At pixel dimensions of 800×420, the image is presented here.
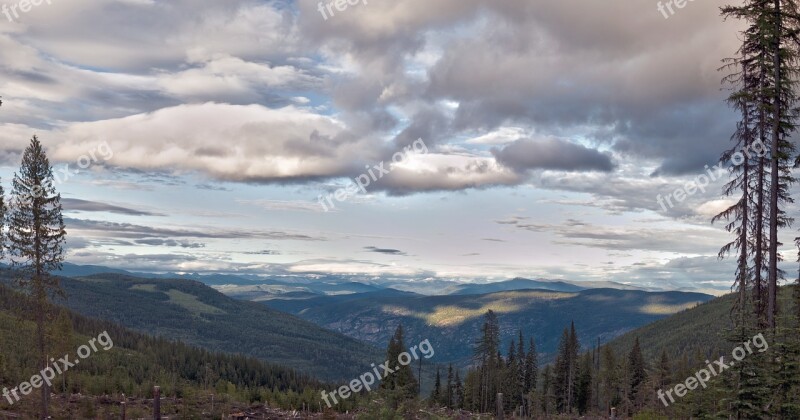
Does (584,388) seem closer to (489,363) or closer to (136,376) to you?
(489,363)

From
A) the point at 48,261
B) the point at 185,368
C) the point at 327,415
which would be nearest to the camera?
the point at 327,415

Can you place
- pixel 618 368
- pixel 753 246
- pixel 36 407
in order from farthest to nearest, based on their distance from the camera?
pixel 618 368 → pixel 36 407 → pixel 753 246

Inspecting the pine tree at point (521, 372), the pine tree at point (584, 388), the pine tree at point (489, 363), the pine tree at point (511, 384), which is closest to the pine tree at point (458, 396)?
the pine tree at point (489, 363)

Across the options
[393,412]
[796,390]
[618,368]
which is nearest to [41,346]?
[393,412]

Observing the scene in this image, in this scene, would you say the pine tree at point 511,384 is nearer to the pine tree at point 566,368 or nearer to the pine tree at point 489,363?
the pine tree at point 489,363

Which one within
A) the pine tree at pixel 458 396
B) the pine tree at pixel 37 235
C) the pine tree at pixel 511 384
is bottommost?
the pine tree at pixel 458 396

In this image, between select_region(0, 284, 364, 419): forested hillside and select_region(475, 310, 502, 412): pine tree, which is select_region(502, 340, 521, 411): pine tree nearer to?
select_region(475, 310, 502, 412): pine tree

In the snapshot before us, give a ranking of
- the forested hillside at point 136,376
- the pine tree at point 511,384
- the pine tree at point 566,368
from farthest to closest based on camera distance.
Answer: the pine tree at point 511,384 → the pine tree at point 566,368 → the forested hillside at point 136,376

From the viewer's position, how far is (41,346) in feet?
144

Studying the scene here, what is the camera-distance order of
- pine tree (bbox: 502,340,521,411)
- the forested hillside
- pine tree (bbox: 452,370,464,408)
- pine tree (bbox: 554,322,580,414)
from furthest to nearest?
pine tree (bbox: 452,370,464,408), pine tree (bbox: 502,340,521,411), pine tree (bbox: 554,322,580,414), the forested hillside

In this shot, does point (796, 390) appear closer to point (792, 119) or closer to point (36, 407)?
point (792, 119)

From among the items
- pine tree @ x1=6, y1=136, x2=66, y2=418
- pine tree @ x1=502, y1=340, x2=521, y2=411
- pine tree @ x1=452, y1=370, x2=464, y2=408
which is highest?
pine tree @ x1=6, y1=136, x2=66, y2=418

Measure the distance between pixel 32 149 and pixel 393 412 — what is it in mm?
38270

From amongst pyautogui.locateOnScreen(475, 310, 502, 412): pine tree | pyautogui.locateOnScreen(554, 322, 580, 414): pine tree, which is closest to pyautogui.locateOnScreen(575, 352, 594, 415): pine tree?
pyautogui.locateOnScreen(554, 322, 580, 414): pine tree
